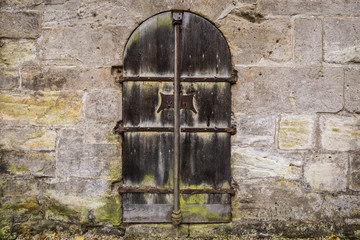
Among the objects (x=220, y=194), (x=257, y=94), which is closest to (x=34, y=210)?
(x=220, y=194)

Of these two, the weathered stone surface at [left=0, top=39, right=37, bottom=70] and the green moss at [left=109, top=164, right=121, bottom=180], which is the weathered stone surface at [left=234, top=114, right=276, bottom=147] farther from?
the weathered stone surface at [left=0, top=39, right=37, bottom=70]

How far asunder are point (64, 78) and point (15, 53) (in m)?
0.45

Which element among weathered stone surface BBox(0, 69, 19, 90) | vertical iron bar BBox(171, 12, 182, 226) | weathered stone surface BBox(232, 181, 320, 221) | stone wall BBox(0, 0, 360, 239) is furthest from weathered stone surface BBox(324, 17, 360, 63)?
weathered stone surface BBox(0, 69, 19, 90)

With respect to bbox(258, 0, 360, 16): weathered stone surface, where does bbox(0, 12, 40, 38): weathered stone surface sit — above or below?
below

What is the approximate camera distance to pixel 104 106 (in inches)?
72.1

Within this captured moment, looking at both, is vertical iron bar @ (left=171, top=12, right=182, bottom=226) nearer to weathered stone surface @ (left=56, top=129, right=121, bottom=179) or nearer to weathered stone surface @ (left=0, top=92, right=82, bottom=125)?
weathered stone surface @ (left=56, top=129, right=121, bottom=179)

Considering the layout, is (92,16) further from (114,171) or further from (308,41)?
(308,41)

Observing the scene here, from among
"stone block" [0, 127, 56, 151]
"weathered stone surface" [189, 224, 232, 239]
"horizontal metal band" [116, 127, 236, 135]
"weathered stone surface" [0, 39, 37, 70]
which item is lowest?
"weathered stone surface" [189, 224, 232, 239]

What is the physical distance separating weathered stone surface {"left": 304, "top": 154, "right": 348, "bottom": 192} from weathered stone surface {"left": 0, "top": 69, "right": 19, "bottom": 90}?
2.50 meters

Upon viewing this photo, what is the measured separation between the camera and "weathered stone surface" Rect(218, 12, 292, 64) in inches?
71.0

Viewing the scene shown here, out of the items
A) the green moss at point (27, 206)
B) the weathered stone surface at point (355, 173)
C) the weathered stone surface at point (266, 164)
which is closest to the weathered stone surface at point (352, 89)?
the weathered stone surface at point (355, 173)

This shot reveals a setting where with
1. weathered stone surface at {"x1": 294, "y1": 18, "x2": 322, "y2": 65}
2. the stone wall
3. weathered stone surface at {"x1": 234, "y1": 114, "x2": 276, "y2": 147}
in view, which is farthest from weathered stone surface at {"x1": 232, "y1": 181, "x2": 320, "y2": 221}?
weathered stone surface at {"x1": 294, "y1": 18, "x2": 322, "y2": 65}

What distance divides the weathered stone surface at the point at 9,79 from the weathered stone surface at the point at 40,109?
0.07m

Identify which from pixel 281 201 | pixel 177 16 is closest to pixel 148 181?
pixel 281 201
